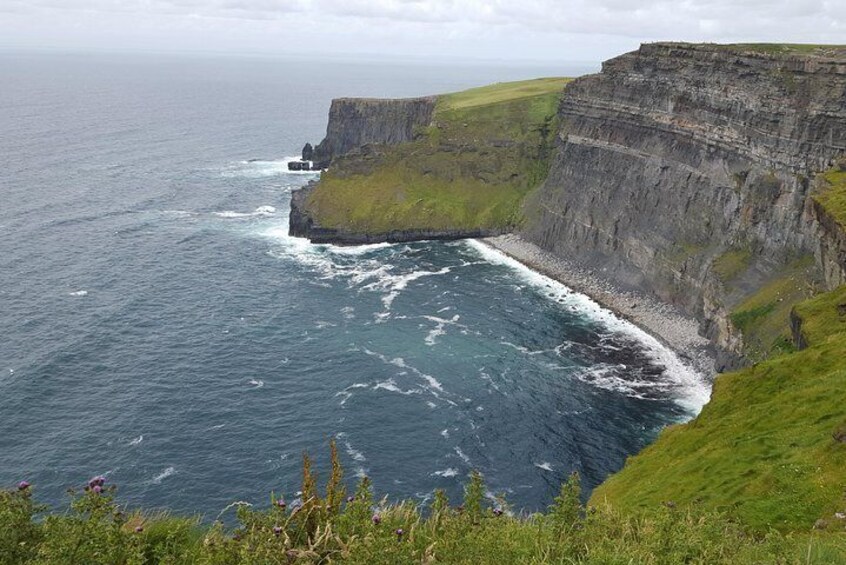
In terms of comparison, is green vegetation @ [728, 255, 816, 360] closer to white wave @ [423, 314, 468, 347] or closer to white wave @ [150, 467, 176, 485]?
white wave @ [423, 314, 468, 347]

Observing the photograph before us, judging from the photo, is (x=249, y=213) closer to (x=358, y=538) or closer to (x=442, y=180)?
(x=442, y=180)

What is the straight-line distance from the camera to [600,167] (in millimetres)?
141750

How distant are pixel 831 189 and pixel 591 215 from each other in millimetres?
59918

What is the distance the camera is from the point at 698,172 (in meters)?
116

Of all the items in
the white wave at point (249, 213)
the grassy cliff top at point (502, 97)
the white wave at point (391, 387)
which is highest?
the grassy cliff top at point (502, 97)

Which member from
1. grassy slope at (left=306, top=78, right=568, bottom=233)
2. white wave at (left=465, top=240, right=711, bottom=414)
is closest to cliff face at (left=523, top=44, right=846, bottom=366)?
white wave at (left=465, top=240, right=711, bottom=414)

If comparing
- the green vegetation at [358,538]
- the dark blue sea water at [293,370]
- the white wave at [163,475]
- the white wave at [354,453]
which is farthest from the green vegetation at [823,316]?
the white wave at [163,475]

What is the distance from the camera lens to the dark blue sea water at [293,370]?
7131 cm

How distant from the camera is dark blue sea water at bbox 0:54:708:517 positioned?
234 feet

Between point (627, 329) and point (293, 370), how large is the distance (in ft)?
168

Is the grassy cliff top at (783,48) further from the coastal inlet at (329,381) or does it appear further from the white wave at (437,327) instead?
the white wave at (437,327)

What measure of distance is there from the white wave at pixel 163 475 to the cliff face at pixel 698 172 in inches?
2725

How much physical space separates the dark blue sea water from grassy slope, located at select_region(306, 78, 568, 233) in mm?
13333

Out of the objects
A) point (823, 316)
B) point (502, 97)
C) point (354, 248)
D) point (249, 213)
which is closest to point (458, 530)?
point (823, 316)
